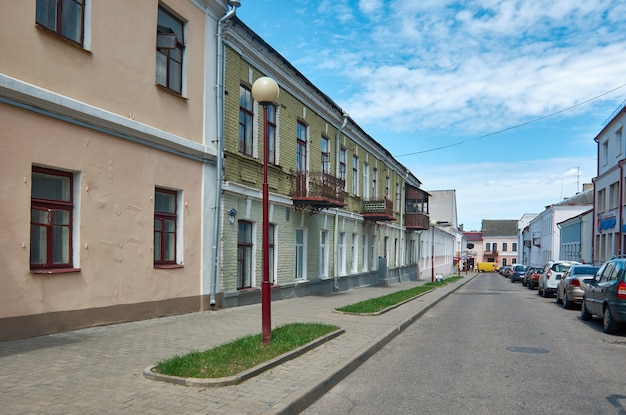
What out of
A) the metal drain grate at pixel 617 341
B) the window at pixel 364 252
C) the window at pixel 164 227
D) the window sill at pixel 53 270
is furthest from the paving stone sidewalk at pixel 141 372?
the window at pixel 364 252

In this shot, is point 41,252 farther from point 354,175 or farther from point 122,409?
point 354,175

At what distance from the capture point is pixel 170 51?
37.8 ft

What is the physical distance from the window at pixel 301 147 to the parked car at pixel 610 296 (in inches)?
389

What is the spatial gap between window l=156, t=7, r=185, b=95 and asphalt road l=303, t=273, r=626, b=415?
7.46 m

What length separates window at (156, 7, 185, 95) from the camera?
1111 cm

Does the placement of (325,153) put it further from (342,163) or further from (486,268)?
(486,268)

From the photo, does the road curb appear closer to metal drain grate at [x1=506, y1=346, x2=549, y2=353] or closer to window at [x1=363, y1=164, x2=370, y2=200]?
metal drain grate at [x1=506, y1=346, x2=549, y2=353]

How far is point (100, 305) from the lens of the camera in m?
9.13

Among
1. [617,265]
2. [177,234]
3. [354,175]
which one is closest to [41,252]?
[177,234]

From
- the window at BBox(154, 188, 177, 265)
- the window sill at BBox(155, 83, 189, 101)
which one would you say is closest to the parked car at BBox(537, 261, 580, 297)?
the window at BBox(154, 188, 177, 265)

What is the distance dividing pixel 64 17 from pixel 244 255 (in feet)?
25.1

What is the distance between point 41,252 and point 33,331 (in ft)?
4.10

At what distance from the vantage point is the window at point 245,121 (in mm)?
14188

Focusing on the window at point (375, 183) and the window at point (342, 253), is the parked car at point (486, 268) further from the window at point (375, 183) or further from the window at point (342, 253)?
the window at point (342, 253)
